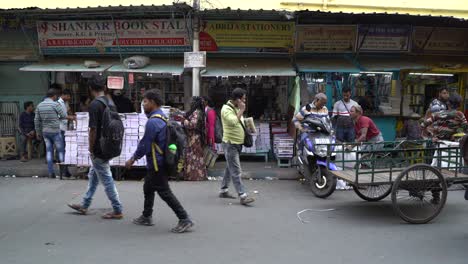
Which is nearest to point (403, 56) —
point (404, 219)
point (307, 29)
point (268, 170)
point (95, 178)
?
point (307, 29)

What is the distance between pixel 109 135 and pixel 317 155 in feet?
10.7

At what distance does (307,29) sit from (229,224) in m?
5.73

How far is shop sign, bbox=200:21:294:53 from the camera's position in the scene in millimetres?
9602

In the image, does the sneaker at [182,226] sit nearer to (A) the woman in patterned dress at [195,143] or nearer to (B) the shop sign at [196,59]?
(A) the woman in patterned dress at [195,143]

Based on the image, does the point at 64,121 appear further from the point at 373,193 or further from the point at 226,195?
the point at 373,193

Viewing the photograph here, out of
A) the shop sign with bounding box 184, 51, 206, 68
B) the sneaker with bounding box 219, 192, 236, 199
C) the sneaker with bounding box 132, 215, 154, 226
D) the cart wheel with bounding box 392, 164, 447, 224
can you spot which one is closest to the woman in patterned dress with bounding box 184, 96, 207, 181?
the shop sign with bounding box 184, 51, 206, 68

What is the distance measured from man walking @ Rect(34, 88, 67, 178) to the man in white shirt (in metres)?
5.56

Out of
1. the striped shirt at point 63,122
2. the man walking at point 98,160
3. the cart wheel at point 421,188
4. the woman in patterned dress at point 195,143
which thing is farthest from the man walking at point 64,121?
the cart wheel at point 421,188

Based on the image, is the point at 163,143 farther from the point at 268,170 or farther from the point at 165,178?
the point at 268,170

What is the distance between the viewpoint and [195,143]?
818 centimetres

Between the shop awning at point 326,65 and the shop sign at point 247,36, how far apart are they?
21.7 inches

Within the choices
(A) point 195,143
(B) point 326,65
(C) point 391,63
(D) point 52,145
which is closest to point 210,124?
(A) point 195,143

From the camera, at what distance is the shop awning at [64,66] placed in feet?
30.7

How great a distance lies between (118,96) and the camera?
10016 millimetres
